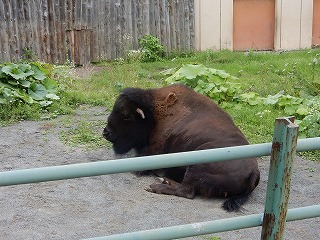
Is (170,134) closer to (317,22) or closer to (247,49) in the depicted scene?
(247,49)

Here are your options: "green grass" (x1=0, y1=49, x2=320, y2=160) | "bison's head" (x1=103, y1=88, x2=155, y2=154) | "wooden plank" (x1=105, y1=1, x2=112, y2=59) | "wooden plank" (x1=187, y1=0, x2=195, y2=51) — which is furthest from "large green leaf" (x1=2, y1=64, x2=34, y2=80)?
"wooden plank" (x1=187, y1=0, x2=195, y2=51)

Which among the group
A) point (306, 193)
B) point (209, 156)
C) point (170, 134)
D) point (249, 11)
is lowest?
point (306, 193)

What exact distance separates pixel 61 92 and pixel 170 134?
14.0 feet

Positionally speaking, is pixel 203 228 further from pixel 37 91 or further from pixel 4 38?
pixel 4 38

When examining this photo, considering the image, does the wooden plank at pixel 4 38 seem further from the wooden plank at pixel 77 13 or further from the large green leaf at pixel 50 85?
the large green leaf at pixel 50 85

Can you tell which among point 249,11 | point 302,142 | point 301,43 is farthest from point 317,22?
point 302,142

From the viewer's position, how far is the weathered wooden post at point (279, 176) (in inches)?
94.2

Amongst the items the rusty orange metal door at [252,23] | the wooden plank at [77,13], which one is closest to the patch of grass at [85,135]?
the wooden plank at [77,13]

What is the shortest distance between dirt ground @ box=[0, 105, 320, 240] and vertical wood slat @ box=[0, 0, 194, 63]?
7376 mm

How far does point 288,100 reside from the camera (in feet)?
30.3

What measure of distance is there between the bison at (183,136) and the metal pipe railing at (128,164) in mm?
3203

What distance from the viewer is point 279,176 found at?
245 centimetres

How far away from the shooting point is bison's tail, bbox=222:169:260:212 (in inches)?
219

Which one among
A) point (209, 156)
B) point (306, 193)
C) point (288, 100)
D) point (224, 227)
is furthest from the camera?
point (288, 100)
